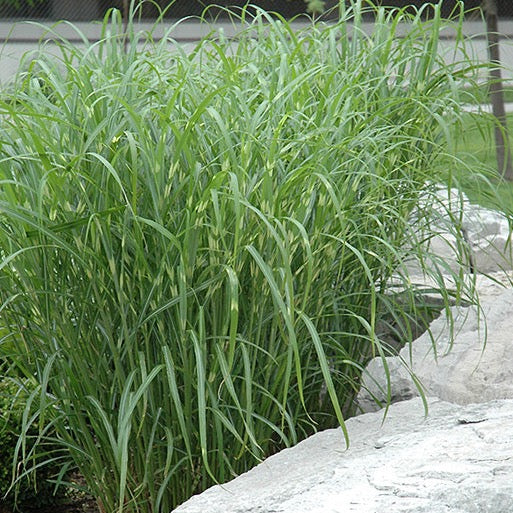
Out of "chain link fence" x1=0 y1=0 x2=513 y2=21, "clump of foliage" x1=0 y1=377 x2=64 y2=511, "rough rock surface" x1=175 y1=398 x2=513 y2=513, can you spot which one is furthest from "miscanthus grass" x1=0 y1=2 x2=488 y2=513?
"chain link fence" x1=0 y1=0 x2=513 y2=21

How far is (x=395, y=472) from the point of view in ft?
5.01

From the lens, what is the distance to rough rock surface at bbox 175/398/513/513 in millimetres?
1411

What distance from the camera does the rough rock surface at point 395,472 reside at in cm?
141

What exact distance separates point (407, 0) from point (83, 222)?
18.9 ft

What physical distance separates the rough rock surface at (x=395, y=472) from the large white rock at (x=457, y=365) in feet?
0.52

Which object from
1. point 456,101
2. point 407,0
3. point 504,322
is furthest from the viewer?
point 407,0

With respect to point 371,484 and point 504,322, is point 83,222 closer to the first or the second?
point 371,484

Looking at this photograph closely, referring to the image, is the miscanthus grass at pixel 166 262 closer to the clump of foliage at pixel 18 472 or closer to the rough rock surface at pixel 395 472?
the rough rock surface at pixel 395 472

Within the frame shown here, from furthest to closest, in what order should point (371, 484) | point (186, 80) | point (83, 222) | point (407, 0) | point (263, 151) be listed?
point (407, 0) → point (186, 80) → point (263, 151) → point (83, 222) → point (371, 484)

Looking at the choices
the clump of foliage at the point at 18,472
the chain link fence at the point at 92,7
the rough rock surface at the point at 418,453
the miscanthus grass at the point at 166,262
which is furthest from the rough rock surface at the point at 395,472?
the chain link fence at the point at 92,7

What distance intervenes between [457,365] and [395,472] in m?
0.69

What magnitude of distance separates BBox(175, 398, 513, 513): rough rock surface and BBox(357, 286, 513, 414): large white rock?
160mm

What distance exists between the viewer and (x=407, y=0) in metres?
6.94

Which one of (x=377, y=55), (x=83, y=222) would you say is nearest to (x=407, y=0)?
(x=377, y=55)
